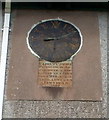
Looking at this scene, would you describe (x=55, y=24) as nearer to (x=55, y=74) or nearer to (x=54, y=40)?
(x=54, y=40)

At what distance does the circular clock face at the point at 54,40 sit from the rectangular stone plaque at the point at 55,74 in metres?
0.12

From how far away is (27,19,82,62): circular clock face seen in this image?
7.05m

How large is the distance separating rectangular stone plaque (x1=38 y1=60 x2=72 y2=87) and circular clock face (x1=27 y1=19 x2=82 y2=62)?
0.12 metres

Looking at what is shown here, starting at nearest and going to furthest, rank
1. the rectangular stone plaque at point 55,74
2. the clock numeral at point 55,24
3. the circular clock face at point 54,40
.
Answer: the rectangular stone plaque at point 55,74 → the circular clock face at point 54,40 → the clock numeral at point 55,24

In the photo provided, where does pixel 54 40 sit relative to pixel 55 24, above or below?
below

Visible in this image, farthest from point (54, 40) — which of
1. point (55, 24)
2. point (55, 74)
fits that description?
point (55, 74)

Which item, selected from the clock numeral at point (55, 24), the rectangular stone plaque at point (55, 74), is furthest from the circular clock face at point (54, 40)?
the rectangular stone plaque at point (55, 74)

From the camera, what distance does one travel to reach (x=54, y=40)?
7160 millimetres

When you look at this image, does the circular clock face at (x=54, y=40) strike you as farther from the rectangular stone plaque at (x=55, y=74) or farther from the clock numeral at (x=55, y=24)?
the rectangular stone plaque at (x=55, y=74)

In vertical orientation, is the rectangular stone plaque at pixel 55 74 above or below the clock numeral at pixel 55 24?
below

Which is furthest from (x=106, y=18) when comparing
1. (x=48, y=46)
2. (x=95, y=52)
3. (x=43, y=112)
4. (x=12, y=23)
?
(x=43, y=112)

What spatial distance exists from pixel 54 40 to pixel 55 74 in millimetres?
724

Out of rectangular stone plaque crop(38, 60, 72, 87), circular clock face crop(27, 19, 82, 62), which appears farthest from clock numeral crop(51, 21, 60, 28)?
rectangular stone plaque crop(38, 60, 72, 87)

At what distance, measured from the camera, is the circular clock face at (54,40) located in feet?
23.1
